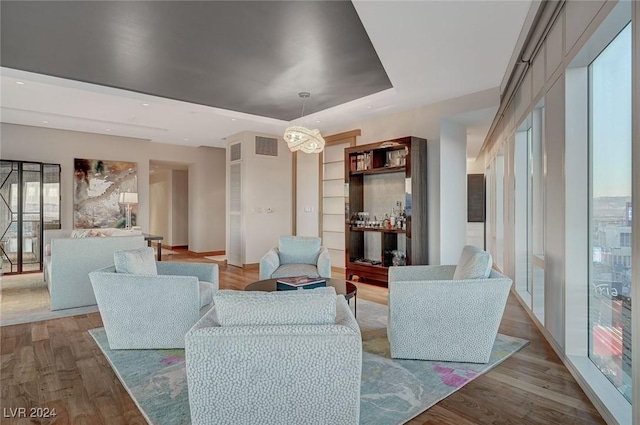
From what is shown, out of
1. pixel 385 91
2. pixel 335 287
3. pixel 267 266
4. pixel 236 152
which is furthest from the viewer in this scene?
pixel 236 152

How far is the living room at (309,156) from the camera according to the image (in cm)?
238

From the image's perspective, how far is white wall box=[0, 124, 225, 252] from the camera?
6.88 meters

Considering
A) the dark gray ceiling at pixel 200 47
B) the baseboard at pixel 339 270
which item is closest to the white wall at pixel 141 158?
the dark gray ceiling at pixel 200 47

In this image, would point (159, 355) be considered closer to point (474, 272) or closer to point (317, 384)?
point (317, 384)

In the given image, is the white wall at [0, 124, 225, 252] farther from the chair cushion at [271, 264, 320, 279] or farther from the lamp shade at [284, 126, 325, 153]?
the chair cushion at [271, 264, 320, 279]

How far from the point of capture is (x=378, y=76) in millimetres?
4555

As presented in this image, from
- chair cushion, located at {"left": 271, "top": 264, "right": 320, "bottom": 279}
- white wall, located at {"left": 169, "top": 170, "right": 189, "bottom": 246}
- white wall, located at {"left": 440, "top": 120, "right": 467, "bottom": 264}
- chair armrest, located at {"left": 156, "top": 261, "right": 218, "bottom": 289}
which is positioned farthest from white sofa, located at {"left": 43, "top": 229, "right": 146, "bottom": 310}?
white wall, located at {"left": 169, "top": 170, "right": 189, "bottom": 246}

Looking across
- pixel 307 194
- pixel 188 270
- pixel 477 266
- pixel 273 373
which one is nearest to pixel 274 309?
pixel 273 373

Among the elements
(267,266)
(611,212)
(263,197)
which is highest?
(263,197)

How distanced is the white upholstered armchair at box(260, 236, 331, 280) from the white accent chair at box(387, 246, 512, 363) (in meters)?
1.85

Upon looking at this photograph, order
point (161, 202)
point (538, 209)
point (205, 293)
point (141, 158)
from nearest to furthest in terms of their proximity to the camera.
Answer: point (205, 293)
point (538, 209)
point (141, 158)
point (161, 202)

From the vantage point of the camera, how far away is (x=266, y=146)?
7.44 m

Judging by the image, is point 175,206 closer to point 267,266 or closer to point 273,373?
point 267,266

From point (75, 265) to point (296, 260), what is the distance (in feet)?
8.65
